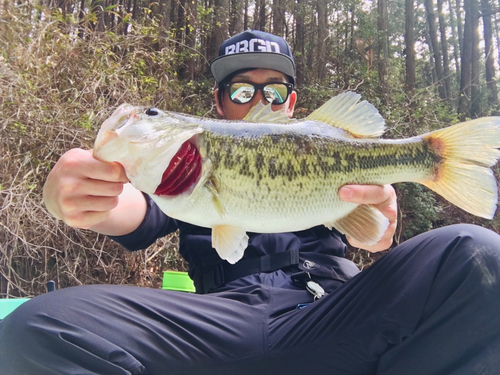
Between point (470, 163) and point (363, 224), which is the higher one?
point (470, 163)

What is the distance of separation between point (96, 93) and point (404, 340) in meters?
3.76

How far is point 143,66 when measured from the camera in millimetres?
4789

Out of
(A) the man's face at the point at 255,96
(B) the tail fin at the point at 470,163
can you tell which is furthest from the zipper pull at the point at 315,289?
(A) the man's face at the point at 255,96

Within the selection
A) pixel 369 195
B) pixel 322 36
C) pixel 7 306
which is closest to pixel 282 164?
pixel 369 195

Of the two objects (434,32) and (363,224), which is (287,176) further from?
(434,32)

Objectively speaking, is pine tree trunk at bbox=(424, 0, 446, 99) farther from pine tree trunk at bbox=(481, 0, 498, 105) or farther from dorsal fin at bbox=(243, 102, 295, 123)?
dorsal fin at bbox=(243, 102, 295, 123)

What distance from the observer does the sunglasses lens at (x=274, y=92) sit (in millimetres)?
2049

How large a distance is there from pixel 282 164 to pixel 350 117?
0.37 metres

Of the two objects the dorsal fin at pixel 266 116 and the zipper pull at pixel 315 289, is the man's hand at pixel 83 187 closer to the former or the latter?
the dorsal fin at pixel 266 116

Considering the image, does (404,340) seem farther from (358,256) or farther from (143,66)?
(143,66)

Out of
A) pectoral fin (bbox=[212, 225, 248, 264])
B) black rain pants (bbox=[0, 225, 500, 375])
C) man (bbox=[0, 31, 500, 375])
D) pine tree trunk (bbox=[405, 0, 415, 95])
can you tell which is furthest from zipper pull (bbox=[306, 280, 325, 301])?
pine tree trunk (bbox=[405, 0, 415, 95])

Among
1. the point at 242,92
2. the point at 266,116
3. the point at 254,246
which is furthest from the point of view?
the point at 242,92

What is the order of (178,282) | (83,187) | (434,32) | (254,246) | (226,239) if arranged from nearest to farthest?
(83,187), (226,239), (254,246), (178,282), (434,32)

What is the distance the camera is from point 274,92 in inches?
80.9
